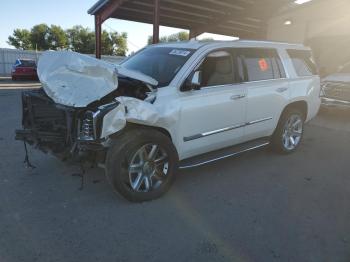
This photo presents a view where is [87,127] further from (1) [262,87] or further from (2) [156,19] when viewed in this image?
(2) [156,19]

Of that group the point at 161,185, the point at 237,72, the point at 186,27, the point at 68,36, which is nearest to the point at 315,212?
the point at 161,185

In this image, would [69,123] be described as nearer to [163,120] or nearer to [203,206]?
[163,120]

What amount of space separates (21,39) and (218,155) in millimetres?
81372

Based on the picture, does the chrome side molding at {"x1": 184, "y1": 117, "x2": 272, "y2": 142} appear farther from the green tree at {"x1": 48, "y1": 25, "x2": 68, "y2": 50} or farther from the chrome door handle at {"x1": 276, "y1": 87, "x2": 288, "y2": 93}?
the green tree at {"x1": 48, "y1": 25, "x2": 68, "y2": 50}

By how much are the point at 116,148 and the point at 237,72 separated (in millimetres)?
2268

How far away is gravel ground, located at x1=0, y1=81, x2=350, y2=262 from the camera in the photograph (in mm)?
2949

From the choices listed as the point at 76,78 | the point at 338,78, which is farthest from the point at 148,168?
the point at 338,78

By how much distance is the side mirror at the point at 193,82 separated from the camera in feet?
13.5

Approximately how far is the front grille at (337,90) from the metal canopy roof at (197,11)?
17.9ft

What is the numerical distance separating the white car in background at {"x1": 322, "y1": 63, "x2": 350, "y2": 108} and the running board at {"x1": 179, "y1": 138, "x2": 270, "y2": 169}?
5293mm

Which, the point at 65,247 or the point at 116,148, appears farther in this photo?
the point at 116,148

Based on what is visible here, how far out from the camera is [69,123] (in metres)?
3.63

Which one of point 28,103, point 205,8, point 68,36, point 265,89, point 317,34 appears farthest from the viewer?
point 68,36

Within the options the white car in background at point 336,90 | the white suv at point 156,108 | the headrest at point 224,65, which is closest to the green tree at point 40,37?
the white car in background at point 336,90
